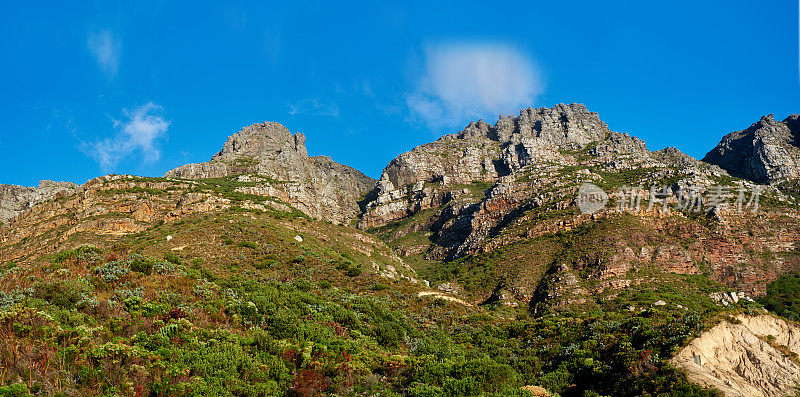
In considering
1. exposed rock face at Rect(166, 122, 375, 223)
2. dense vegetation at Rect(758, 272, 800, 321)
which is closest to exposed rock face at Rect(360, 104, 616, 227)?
exposed rock face at Rect(166, 122, 375, 223)

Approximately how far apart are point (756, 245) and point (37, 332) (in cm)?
10251

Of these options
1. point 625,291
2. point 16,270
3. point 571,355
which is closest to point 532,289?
point 625,291

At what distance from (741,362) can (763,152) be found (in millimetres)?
155710

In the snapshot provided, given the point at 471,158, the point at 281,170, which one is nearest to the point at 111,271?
the point at 281,170

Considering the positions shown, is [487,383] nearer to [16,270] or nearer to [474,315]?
[16,270]

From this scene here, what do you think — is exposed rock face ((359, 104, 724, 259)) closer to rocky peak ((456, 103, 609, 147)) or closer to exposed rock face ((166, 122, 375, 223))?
rocky peak ((456, 103, 609, 147))

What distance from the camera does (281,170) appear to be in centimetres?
13488

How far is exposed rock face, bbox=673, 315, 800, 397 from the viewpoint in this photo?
18438 millimetres

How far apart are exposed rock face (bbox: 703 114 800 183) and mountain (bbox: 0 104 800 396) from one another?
1.39m

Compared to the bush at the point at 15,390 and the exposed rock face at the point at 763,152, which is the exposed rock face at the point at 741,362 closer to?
the bush at the point at 15,390

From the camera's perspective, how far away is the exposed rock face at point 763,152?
427 feet

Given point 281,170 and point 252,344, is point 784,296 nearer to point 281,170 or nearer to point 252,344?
point 252,344

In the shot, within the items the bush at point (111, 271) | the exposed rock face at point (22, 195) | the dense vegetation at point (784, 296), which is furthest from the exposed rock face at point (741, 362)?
the exposed rock face at point (22, 195)

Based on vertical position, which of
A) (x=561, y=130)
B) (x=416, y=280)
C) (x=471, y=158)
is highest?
(x=561, y=130)
